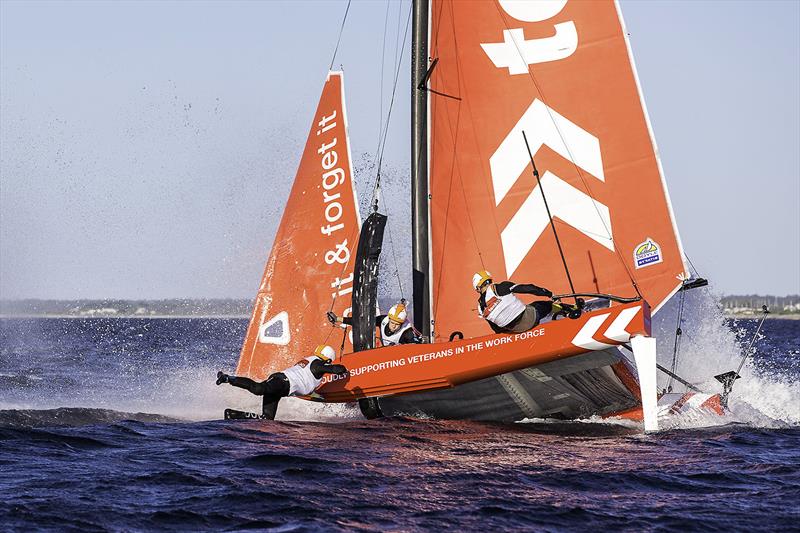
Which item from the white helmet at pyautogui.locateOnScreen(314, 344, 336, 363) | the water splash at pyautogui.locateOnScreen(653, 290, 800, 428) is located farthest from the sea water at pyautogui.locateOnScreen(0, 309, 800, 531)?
the white helmet at pyautogui.locateOnScreen(314, 344, 336, 363)

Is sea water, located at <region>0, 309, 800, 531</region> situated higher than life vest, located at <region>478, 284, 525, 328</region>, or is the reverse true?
life vest, located at <region>478, 284, 525, 328</region>

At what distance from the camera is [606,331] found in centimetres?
1220

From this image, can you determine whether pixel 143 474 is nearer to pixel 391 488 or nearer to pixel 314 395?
pixel 391 488

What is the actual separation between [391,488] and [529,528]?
64.9 inches

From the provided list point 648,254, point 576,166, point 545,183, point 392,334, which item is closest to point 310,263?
point 392,334

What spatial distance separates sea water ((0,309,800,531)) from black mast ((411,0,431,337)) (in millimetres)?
1657

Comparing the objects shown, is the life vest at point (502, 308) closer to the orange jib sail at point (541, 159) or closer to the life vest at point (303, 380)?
the life vest at point (303, 380)

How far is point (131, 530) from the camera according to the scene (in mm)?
7762

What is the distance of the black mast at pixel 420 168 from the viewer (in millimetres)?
15172

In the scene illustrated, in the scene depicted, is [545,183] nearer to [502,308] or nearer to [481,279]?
[481,279]

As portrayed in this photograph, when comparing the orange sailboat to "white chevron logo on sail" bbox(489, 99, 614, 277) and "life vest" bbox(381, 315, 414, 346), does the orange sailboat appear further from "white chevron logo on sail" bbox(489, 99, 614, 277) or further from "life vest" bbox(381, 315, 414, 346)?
"life vest" bbox(381, 315, 414, 346)

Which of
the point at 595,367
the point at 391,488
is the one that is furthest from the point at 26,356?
the point at 391,488

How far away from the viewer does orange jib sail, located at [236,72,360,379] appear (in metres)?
15.9

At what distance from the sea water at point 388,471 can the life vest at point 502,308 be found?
1.22 metres
